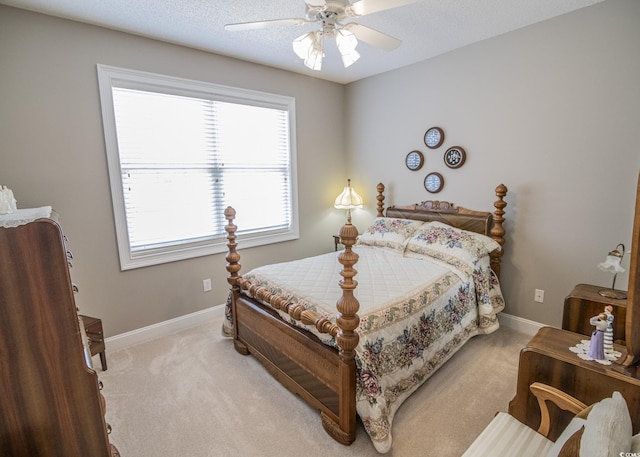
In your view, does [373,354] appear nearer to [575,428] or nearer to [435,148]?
[575,428]

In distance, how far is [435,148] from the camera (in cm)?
335

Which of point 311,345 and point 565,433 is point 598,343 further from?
point 311,345

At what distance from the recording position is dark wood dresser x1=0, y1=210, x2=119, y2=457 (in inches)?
39.3

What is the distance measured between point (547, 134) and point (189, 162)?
3197 millimetres

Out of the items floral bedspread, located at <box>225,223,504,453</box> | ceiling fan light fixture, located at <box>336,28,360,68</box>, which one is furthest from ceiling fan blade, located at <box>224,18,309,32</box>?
floral bedspread, located at <box>225,223,504,453</box>

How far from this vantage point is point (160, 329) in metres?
2.95

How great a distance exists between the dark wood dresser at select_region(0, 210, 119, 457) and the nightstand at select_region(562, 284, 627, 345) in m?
2.80

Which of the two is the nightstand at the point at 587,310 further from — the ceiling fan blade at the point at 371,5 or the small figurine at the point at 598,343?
the ceiling fan blade at the point at 371,5

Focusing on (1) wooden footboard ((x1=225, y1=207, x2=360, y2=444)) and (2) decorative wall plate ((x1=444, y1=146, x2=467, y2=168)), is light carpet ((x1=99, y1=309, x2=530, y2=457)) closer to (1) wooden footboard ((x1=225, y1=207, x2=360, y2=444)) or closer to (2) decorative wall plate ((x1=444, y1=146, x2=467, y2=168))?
(1) wooden footboard ((x1=225, y1=207, x2=360, y2=444))

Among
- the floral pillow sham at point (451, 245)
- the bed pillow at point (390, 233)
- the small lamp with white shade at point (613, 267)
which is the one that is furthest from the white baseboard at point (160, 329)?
the small lamp with white shade at point (613, 267)

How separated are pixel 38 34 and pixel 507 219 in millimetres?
4044

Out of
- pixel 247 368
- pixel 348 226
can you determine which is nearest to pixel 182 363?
pixel 247 368

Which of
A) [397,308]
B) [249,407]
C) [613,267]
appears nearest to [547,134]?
[613,267]

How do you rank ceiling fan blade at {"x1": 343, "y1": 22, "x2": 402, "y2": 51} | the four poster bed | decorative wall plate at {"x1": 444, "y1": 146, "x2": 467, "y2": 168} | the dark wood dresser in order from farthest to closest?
decorative wall plate at {"x1": 444, "y1": 146, "x2": 467, "y2": 168} → ceiling fan blade at {"x1": 343, "y1": 22, "x2": 402, "y2": 51} → the four poster bed → the dark wood dresser
